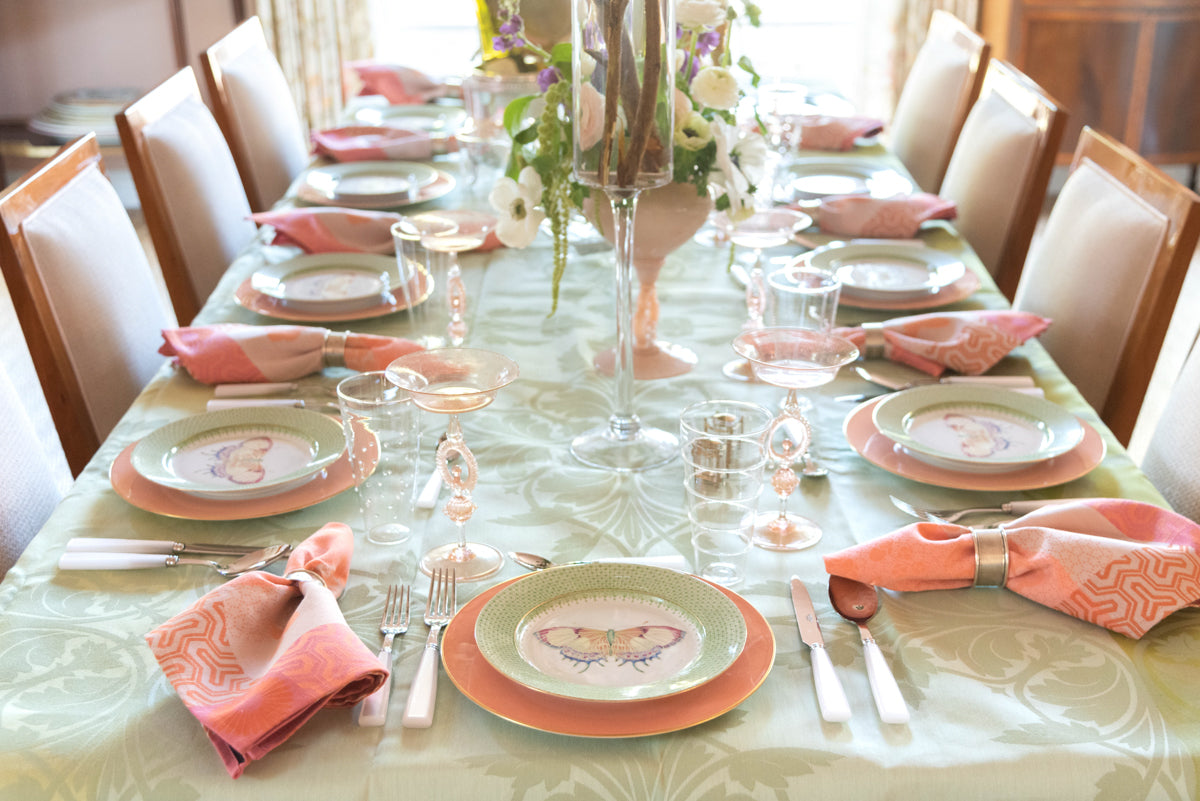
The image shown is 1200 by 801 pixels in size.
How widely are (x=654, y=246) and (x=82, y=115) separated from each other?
3.46 meters

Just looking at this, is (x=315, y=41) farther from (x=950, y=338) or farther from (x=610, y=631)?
(x=610, y=631)

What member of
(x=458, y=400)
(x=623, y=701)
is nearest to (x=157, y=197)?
(x=458, y=400)

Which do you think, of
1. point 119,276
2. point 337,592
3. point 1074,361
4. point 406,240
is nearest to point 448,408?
point 337,592

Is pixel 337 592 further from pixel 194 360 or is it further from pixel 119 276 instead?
pixel 119 276

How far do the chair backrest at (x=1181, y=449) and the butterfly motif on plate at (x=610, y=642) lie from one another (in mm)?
652

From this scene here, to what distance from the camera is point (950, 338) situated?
145cm

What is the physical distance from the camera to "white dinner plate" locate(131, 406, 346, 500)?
3.69 ft

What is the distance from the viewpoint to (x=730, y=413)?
107 cm

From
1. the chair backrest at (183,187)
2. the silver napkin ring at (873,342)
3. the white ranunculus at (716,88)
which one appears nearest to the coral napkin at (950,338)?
the silver napkin ring at (873,342)

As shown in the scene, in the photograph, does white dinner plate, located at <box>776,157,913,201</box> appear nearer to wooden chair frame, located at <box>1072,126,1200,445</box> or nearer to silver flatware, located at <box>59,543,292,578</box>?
wooden chair frame, located at <box>1072,126,1200,445</box>

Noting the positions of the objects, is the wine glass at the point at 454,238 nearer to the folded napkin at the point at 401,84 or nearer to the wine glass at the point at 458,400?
the wine glass at the point at 458,400

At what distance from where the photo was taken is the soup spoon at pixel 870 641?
83cm

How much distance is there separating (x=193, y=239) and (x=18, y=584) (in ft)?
3.47

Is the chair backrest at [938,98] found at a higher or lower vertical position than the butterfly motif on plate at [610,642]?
lower
